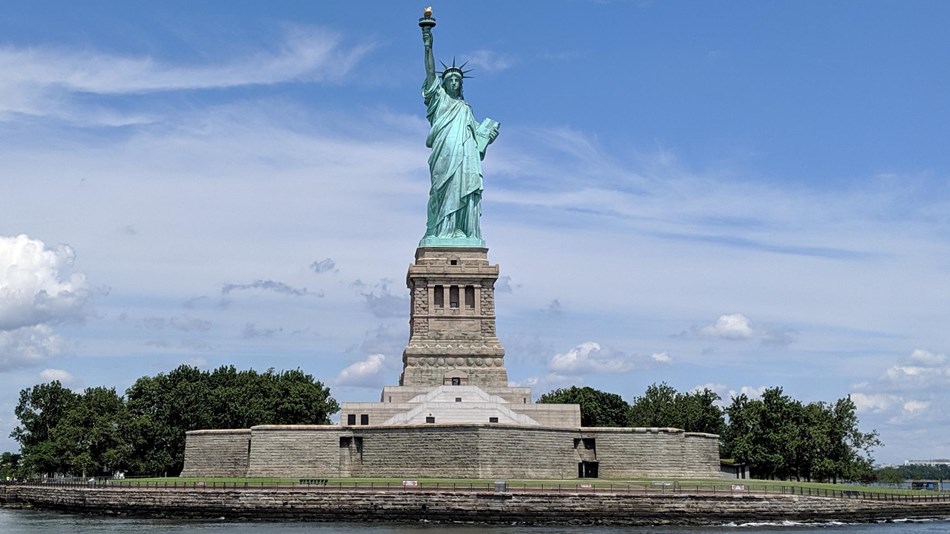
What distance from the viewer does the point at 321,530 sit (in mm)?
50656

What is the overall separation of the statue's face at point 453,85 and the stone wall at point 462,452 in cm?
2663

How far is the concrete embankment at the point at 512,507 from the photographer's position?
54.6 meters

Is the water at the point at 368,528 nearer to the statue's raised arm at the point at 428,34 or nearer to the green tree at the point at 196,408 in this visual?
the green tree at the point at 196,408

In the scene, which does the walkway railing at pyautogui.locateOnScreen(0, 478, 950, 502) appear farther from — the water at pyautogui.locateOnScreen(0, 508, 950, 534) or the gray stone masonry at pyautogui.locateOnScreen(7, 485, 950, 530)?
the water at pyautogui.locateOnScreen(0, 508, 950, 534)

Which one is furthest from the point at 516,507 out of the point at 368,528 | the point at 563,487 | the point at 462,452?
the point at 462,452

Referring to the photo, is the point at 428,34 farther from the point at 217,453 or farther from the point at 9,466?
the point at 9,466

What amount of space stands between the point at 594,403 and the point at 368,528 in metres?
46.3

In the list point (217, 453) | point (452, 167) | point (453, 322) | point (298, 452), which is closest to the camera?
point (298, 452)

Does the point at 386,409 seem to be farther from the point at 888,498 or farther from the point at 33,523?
the point at 888,498

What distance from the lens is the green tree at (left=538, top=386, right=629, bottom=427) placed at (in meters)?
94.8

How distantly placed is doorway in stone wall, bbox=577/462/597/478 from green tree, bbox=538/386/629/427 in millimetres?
27014

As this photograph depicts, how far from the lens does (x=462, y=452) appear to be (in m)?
62.3

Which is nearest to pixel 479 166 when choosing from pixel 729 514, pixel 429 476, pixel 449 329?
pixel 449 329

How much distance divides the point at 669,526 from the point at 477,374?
2320 cm
